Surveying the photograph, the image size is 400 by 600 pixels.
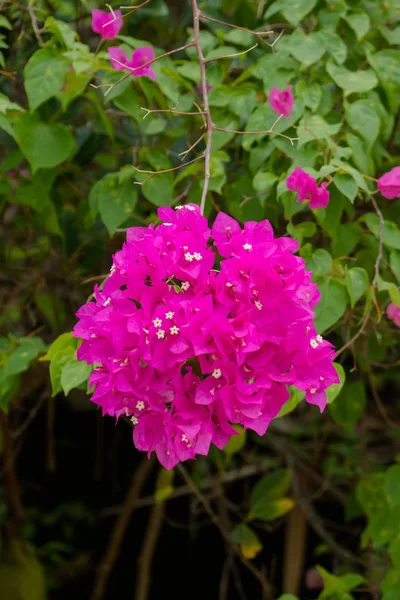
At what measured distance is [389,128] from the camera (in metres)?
1.42

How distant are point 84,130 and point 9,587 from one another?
144 centimetres

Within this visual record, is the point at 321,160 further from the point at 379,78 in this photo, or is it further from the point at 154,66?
the point at 154,66

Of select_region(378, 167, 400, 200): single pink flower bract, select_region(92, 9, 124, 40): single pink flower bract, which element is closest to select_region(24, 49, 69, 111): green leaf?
select_region(92, 9, 124, 40): single pink flower bract

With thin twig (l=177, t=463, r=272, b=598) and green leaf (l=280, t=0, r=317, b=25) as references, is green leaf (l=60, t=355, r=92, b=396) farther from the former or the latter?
green leaf (l=280, t=0, r=317, b=25)

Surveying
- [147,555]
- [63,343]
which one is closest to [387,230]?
[63,343]

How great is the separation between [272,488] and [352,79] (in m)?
1.21

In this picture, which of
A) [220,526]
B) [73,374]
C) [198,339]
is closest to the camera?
[198,339]

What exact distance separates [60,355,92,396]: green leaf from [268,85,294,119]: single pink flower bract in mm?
518

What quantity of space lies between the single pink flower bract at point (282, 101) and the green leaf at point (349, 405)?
0.74m

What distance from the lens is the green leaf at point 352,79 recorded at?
131 cm

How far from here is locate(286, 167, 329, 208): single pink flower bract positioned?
1.13 m

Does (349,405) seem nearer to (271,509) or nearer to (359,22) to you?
(271,509)

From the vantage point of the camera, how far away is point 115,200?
4.45ft

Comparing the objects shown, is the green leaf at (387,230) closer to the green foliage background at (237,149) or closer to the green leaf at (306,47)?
the green foliage background at (237,149)
